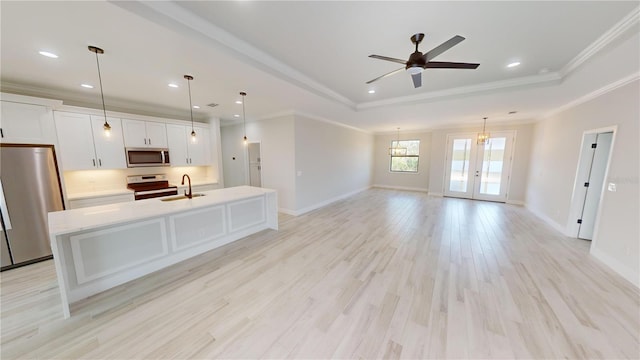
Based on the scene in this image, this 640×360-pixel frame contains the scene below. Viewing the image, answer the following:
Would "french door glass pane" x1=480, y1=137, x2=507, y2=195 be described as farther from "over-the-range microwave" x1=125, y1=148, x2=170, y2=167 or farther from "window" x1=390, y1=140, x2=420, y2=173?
"over-the-range microwave" x1=125, y1=148, x2=170, y2=167

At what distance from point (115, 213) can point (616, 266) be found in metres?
6.68

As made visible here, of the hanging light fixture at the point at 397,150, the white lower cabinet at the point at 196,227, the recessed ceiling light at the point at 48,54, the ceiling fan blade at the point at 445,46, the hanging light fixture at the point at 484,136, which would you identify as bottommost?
the white lower cabinet at the point at 196,227

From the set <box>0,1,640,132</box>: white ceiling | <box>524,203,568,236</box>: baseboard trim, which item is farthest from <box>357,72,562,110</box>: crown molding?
<box>524,203,568,236</box>: baseboard trim

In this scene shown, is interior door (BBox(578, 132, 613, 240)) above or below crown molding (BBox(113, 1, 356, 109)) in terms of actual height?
below

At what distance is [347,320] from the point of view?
1.96 metres

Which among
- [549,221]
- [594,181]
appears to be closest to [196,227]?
Result: [594,181]

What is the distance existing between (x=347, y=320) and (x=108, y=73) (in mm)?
4356

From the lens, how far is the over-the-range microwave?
4.31 metres

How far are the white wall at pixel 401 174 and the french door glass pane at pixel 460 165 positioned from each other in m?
0.95

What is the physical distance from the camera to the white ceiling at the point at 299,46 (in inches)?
69.6

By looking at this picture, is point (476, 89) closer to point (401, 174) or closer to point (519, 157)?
point (519, 157)

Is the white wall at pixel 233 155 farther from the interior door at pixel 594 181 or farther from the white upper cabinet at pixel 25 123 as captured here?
the interior door at pixel 594 181

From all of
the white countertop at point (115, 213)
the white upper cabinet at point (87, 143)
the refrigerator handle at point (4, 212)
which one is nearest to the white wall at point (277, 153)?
the white countertop at point (115, 213)

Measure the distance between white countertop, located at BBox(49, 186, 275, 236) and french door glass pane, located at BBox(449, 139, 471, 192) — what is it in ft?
24.8
